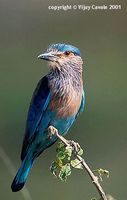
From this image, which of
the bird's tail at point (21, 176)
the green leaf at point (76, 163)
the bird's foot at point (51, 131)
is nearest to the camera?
the green leaf at point (76, 163)

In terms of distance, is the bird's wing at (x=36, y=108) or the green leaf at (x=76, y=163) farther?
the bird's wing at (x=36, y=108)

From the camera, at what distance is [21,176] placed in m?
2.01

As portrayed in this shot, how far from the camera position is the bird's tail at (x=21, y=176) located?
1.99m

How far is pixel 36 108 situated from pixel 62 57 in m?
0.19

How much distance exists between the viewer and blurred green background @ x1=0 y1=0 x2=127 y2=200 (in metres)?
2.05

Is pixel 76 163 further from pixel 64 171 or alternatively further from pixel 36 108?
pixel 36 108

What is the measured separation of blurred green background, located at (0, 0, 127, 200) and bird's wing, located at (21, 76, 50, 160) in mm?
95

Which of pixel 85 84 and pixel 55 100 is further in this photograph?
pixel 85 84

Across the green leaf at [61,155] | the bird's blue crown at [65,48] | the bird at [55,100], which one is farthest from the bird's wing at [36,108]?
the green leaf at [61,155]

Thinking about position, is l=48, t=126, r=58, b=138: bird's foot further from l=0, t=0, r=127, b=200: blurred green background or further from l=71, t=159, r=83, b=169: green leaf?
l=71, t=159, r=83, b=169: green leaf

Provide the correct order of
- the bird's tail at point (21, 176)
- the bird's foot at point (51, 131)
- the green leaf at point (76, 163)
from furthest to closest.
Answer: the bird's tail at point (21, 176) < the bird's foot at point (51, 131) < the green leaf at point (76, 163)

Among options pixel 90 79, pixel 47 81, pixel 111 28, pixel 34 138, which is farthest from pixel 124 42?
pixel 34 138

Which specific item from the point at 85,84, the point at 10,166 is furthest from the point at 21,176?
the point at 85,84

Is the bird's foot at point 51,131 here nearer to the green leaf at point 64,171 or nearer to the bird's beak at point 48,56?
the bird's beak at point 48,56
